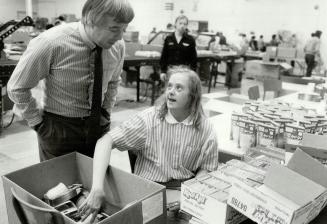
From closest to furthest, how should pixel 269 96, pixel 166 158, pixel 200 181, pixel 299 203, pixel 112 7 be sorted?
pixel 299 203
pixel 200 181
pixel 112 7
pixel 166 158
pixel 269 96

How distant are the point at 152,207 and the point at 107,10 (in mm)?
812

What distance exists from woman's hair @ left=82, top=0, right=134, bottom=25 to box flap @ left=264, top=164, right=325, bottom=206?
2.80 ft

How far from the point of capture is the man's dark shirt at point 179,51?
4828 millimetres

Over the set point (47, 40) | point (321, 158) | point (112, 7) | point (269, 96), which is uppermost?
point (112, 7)

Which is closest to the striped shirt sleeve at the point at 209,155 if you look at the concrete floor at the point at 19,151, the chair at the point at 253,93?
the concrete floor at the point at 19,151

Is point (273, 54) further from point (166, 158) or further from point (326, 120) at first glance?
point (166, 158)

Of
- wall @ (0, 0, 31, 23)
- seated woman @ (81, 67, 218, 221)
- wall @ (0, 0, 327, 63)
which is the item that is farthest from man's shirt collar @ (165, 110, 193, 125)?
wall @ (0, 0, 31, 23)

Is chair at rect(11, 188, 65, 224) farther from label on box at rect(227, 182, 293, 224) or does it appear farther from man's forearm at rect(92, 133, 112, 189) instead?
label on box at rect(227, 182, 293, 224)

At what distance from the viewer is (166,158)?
1.72 metres

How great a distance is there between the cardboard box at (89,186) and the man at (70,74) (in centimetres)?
25

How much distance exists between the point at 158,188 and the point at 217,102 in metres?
2.27

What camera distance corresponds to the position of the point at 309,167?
1271mm

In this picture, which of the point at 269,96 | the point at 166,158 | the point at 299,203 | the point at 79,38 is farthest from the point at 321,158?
the point at 269,96

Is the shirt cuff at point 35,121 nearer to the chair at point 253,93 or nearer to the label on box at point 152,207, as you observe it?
the label on box at point 152,207
